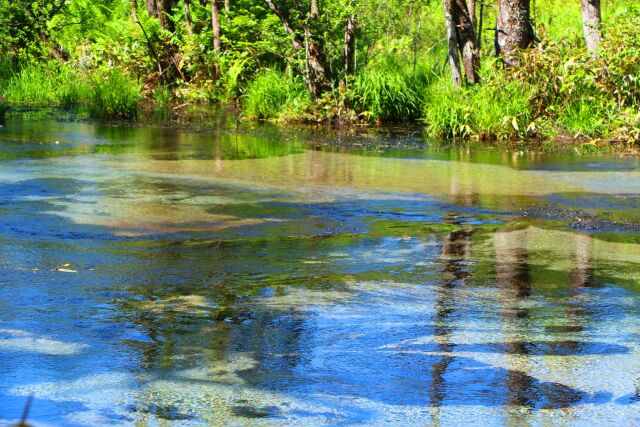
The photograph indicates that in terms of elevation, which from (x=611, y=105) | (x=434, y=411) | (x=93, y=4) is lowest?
(x=434, y=411)

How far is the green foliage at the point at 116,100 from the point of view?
56.6 feet

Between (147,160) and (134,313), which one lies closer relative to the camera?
(134,313)

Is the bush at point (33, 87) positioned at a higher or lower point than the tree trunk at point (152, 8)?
lower

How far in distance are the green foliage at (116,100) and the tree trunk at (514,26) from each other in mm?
6179

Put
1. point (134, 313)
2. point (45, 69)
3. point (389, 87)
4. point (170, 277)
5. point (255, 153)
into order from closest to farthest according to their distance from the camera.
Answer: point (134, 313)
point (170, 277)
point (255, 153)
point (389, 87)
point (45, 69)

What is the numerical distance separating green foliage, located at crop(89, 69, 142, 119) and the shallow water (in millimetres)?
6482

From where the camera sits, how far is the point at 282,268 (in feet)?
20.9

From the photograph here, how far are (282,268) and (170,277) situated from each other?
2.33 feet

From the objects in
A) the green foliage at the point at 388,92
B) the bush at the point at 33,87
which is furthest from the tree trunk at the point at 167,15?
the green foliage at the point at 388,92

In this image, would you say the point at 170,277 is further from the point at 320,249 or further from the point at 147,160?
the point at 147,160

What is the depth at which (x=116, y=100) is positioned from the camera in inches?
680

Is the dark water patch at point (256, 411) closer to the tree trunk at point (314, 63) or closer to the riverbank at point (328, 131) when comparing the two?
the riverbank at point (328, 131)

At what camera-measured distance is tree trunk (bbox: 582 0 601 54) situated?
571 inches

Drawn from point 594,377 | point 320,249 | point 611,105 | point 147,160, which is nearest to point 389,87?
point 611,105
